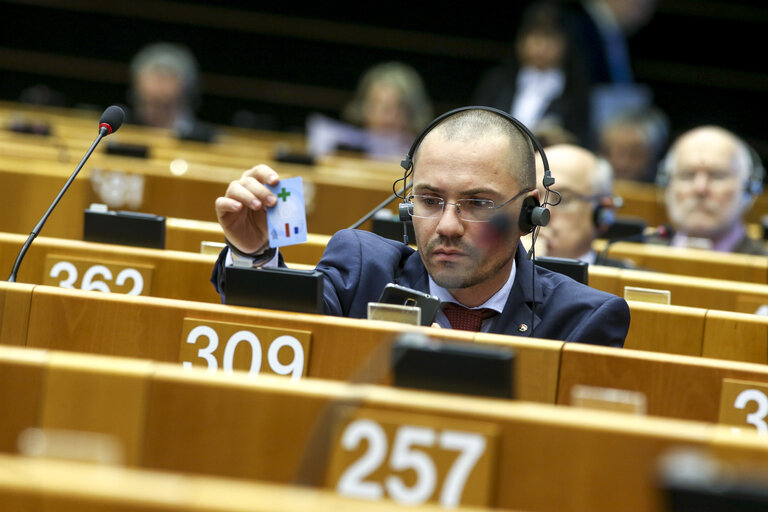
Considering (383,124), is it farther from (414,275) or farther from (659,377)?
(659,377)

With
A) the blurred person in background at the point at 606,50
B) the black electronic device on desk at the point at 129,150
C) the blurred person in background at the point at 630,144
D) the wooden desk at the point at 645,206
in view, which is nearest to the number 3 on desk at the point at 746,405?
the black electronic device on desk at the point at 129,150

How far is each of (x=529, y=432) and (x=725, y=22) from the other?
762cm

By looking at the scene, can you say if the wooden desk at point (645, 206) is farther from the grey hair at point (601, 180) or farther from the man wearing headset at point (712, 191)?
the grey hair at point (601, 180)

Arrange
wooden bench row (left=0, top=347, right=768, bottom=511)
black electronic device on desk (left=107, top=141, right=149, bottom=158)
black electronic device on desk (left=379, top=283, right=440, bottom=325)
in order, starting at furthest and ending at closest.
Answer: black electronic device on desk (left=107, top=141, right=149, bottom=158) → black electronic device on desk (left=379, top=283, right=440, bottom=325) → wooden bench row (left=0, top=347, right=768, bottom=511)

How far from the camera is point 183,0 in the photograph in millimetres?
8742

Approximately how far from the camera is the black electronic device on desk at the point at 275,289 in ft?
6.15

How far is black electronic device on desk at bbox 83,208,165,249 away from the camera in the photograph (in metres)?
2.51

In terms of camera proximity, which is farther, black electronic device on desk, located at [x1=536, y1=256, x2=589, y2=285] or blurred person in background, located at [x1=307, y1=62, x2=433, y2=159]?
blurred person in background, located at [x1=307, y1=62, x2=433, y2=159]

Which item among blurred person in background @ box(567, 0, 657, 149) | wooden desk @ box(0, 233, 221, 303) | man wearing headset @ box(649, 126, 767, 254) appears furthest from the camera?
blurred person in background @ box(567, 0, 657, 149)

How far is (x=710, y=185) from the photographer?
4.17 m

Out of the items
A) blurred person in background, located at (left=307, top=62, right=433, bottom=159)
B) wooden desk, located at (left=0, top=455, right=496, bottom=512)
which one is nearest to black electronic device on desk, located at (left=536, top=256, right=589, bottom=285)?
wooden desk, located at (left=0, top=455, right=496, bottom=512)

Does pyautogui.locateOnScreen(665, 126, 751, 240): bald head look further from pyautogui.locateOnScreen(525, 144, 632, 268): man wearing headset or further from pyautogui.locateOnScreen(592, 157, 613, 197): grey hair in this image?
pyautogui.locateOnScreen(525, 144, 632, 268): man wearing headset

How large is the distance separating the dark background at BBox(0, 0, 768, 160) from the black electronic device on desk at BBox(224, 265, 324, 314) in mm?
6720

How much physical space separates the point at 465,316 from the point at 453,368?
861mm
